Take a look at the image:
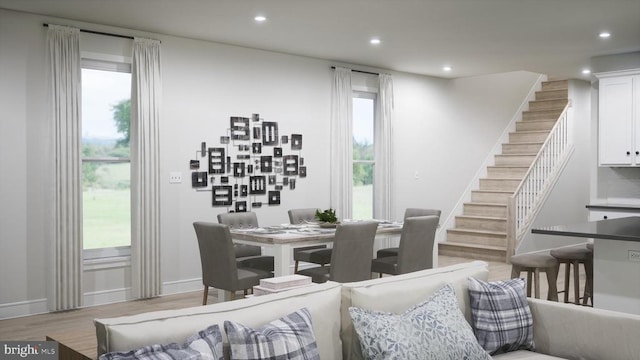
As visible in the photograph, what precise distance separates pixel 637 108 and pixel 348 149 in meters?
3.61

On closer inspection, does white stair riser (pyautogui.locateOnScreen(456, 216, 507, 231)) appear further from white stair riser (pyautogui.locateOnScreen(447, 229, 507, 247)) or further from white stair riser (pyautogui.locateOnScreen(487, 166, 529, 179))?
white stair riser (pyautogui.locateOnScreen(487, 166, 529, 179))

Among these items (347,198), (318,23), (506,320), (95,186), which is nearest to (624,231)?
(506,320)

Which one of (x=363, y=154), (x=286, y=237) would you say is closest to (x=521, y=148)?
(x=363, y=154)

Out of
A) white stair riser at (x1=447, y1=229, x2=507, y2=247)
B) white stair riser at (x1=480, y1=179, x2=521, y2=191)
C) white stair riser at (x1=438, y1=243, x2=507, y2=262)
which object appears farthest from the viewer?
white stair riser at (x1=480, y1=179, x2=521, y2=191)

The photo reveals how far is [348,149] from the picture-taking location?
829 centimetres

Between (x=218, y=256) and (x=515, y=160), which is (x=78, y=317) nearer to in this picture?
(x=218, y=256)

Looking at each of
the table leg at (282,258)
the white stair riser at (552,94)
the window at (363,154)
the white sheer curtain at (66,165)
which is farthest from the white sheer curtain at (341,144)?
the white stair riser at (552,94)

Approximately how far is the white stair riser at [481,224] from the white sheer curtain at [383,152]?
65.3 inches

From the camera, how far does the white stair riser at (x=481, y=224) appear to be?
9.35m

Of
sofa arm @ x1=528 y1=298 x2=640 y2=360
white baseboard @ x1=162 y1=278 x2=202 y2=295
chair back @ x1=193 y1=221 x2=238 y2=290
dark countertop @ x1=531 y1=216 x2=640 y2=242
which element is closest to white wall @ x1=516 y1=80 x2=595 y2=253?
dark countertop @ x1=531 y1=216 x2=640 y2=242

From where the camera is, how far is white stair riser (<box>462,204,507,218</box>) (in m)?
9.63

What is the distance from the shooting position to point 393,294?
2.75 meters

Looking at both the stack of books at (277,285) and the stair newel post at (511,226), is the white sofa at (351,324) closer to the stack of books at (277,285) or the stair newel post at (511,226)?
the stack of books at (277,285)

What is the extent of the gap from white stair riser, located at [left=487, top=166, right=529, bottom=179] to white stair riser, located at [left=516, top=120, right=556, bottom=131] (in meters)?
0.93
